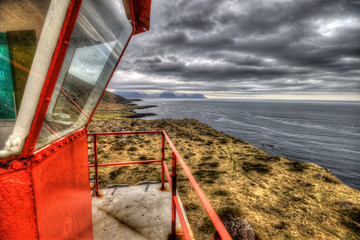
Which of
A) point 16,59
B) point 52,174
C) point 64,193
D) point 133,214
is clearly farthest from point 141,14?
point 133,214

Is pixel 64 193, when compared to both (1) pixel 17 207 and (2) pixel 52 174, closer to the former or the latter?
(2) pixel 52 174

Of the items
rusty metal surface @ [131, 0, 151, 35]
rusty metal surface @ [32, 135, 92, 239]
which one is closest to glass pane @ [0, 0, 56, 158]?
rusty metal surface @ [32, 135, 92, 239]

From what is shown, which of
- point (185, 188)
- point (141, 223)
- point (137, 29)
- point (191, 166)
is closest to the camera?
point (137, 29)

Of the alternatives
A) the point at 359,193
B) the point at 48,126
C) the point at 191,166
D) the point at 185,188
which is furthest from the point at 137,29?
the point at 359,193

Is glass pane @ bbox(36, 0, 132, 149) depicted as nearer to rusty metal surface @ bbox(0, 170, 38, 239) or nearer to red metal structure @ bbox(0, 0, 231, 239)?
red metal structure @ bbox(0, 0, 231, 239)

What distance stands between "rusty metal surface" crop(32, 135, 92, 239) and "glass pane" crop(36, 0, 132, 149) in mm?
221

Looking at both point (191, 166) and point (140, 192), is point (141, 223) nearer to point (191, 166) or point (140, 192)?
point (140, 192)

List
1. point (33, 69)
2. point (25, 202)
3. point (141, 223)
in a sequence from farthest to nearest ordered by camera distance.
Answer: point (141, 223), point (25, 202), point (33, 69)

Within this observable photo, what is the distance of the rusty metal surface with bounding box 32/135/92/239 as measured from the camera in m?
1.30

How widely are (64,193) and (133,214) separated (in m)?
2.19

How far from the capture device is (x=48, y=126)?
4.86ft

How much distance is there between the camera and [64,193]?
5.67 ft

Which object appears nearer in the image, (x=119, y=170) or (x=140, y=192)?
(x=140, y=192)

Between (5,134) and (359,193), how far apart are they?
11731 millimetres
